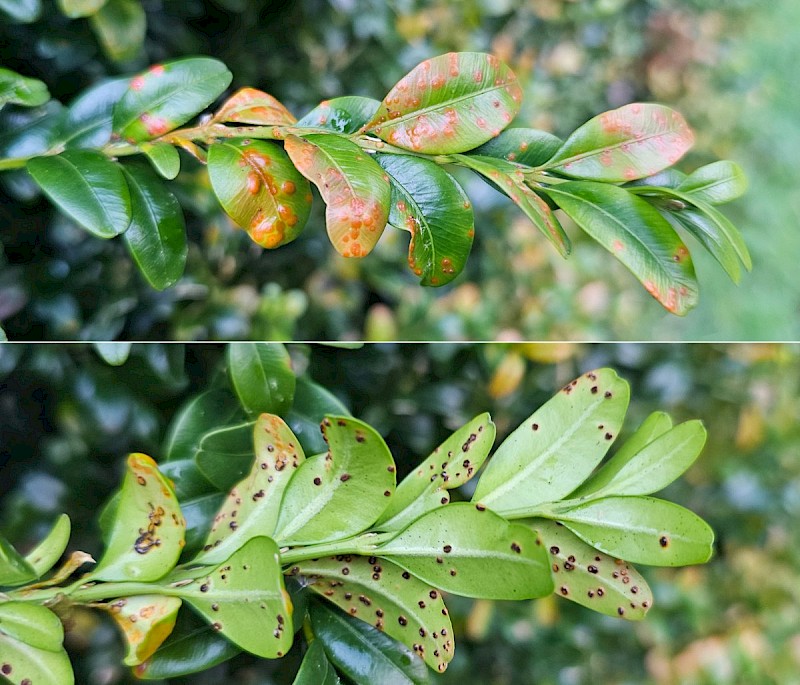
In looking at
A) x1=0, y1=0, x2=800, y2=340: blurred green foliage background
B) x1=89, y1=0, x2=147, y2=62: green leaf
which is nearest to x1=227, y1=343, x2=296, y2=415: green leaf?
x1=0, y1=0, x2=800, y2=340: blurred green foliage background

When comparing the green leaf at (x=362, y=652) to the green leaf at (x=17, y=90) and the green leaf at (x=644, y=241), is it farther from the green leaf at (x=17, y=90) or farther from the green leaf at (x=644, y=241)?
the green leaf at (x=17, y=90)

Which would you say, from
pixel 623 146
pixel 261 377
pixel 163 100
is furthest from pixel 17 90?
pixel 623 146

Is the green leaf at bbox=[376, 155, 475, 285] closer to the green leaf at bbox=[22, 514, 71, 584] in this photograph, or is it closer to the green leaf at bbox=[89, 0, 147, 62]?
the green leaf at bbox=[22, 514, 71, 584]

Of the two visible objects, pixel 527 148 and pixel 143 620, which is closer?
pixel 143 620

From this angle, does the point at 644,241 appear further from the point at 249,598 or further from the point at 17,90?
the point at 17,90

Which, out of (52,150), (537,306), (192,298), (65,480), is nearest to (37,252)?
(192,298)

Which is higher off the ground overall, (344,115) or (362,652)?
(344,115)

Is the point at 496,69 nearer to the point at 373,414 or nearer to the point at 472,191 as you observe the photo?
the point at 373,414
